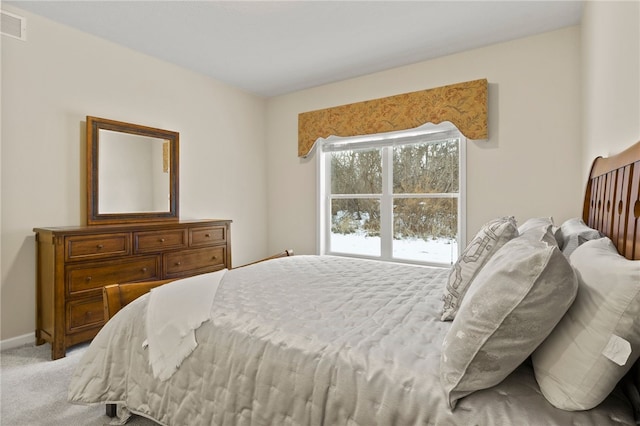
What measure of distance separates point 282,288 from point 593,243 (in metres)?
1.36

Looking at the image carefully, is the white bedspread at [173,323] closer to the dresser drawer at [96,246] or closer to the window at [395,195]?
the dresser drawer at [96,246]

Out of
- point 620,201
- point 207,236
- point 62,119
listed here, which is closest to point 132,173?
point 62,119

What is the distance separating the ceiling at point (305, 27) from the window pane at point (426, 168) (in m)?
0.90

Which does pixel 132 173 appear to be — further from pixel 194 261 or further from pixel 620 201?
pixel 620 201

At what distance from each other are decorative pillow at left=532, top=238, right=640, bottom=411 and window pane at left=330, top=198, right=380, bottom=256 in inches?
123

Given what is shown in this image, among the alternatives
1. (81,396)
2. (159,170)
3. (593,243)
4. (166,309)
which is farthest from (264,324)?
(159,170)

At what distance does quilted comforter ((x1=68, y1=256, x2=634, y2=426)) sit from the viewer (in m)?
0.91

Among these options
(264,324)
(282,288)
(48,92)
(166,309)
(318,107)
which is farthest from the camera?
(318,107)

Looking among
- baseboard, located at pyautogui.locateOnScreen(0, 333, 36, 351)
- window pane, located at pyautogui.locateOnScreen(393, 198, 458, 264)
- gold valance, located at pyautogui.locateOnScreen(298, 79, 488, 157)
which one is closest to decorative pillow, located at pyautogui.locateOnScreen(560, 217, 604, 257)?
gold valance, located at pyautogui.locateOnScreen(298, 79, 488, 157)

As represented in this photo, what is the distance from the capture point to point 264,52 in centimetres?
335

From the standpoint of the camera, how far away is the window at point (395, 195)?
3.55 m

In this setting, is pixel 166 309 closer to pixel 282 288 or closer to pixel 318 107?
pixel 282 288

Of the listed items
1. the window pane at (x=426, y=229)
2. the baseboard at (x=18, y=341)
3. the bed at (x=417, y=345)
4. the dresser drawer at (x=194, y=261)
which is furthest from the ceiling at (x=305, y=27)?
the baseboard at (x=18, y=341)

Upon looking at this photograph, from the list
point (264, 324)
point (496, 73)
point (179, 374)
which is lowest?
point (179, 374)
